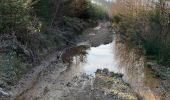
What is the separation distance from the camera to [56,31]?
A: 32.6 metres

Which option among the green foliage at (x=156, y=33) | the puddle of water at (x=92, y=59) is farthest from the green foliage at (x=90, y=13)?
the green foliage at (x=156, y=33)

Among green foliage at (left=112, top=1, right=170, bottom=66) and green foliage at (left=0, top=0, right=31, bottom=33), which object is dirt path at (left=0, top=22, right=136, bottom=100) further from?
green foliage at (left=112, top=1, right=170, bottom=66)

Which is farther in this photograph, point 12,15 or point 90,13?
point 90,13

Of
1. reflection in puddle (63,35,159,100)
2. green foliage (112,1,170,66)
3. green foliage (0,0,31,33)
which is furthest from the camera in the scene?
green foliage (112,1,170,66)

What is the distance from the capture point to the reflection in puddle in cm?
2044

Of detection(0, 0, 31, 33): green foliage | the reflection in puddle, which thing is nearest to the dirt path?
the reflection in puddle

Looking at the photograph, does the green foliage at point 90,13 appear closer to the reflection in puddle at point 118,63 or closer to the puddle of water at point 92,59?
the reflection in puddle at point 118,63

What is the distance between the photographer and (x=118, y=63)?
26938 millimetres

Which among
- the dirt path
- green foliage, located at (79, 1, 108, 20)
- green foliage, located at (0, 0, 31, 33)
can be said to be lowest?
green foliage, located at (79, 1, 108, 20)

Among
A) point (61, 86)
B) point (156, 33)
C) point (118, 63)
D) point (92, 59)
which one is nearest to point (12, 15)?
point (61, 86)

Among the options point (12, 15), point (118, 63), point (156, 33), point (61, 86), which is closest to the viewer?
point (61, 86)

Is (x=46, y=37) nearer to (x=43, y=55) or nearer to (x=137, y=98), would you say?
(x=43, y=55)

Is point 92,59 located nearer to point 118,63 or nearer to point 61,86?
point 118,63

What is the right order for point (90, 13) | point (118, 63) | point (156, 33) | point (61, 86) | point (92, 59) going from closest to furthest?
point (61, 86)
point (118, 63)
point (156, 33)
point (92, 59)
point (90, 13)
